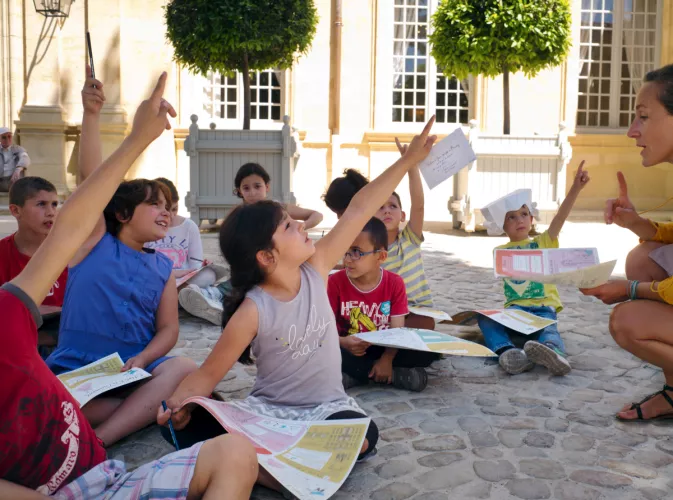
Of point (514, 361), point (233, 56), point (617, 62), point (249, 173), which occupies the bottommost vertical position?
point (514, 361)

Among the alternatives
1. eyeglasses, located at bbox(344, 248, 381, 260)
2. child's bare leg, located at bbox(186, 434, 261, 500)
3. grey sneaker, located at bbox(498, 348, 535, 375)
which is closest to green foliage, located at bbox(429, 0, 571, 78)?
grey sneaker, located at bbox(498, 348, 535, 375)

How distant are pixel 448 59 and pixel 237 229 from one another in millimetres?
8455

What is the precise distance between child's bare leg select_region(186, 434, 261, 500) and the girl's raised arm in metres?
0.97

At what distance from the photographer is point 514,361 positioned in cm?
410

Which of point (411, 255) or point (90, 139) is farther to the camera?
point (411, 255)

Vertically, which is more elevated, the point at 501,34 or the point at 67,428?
the point at 501,34

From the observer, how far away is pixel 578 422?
3.39 metres

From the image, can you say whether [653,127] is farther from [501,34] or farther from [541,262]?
[501,34]

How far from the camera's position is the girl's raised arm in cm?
290

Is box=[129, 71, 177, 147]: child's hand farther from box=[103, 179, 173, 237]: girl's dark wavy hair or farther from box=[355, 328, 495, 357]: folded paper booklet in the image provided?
box=[355, 328, 495, 357]: folded paper booklet

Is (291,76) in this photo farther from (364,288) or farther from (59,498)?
(59,498)

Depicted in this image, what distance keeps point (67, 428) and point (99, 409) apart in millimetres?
1174

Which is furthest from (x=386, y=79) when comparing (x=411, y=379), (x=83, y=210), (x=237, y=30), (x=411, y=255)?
(x=83, y=210)

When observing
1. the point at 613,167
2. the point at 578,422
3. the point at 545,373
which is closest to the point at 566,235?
the point at 613,167
